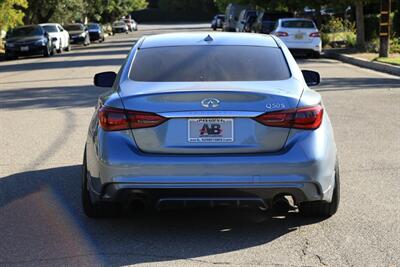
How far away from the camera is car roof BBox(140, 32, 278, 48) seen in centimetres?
652

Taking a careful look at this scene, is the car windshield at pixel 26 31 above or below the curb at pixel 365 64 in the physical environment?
above

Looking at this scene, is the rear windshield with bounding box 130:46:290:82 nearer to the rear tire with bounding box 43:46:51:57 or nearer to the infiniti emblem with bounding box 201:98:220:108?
the infiniti emblem with bounding box 201:98:220:108

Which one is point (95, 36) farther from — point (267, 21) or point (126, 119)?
point (126, 119)

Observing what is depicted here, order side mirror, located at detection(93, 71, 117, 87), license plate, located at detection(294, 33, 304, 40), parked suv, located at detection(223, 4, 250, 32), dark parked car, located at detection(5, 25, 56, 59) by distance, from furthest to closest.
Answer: parked suv, located at detection(223, 4, 250, 32) < dark parked car, located at detection(5, 25, 56, 59) < license plate, located at detection(294, 33, 304, 40) < side mirror, located at detection(93, 71, 117, 87)

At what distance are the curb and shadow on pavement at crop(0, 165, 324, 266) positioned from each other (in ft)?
49.7

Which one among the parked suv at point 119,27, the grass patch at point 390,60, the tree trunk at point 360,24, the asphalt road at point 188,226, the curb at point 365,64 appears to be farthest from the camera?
the parked suv at point 119,27

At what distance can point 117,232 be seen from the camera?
5824 mm

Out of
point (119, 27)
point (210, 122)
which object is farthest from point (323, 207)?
point (119, 27)

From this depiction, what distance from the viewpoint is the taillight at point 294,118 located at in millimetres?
5359

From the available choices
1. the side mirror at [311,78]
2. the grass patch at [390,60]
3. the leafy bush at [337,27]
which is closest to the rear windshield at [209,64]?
the side mirror at [311,78]

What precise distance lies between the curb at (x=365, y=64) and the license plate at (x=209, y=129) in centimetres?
1587

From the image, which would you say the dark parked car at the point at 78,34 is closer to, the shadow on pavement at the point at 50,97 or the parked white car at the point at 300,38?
the parked white car at the point at 300,38

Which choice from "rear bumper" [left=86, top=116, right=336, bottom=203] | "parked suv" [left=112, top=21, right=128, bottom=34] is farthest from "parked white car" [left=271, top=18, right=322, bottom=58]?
"parked suv" [left=112, top=21, right=128, bottom=34]

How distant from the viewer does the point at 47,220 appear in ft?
20.2
